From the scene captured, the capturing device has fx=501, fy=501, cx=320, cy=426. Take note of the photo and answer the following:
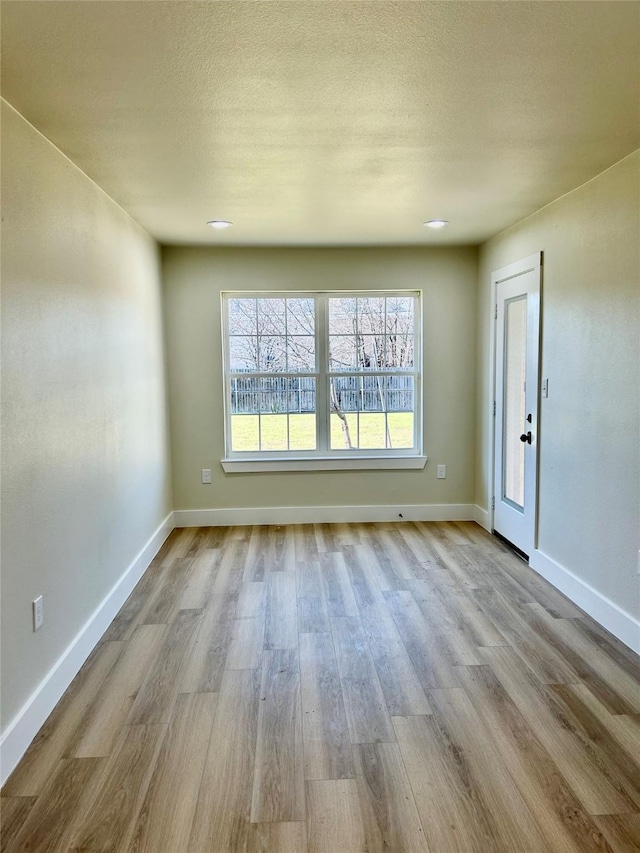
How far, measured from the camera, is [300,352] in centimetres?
447

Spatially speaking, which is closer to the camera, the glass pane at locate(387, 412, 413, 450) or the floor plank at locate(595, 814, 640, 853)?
the floor plank at locate(595, 814, 640, 853)

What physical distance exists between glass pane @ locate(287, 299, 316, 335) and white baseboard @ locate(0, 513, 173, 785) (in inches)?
90.0

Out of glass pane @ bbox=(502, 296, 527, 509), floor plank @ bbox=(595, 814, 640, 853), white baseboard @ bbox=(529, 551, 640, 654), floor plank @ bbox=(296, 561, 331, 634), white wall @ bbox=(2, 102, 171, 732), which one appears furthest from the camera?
glass pane @ bbox=(502, 296, 527, 509)

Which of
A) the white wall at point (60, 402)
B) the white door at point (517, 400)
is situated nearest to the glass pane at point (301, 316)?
the white wall at point (60, 402)

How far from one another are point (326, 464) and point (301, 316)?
4.39 feet

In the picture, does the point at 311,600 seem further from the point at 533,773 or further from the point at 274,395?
the point at 274,395

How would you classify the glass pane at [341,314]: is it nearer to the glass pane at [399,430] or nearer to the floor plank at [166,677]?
the glass pane at [399,430]

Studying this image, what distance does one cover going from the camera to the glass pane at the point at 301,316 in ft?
14.6

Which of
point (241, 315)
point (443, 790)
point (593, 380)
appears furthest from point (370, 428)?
point (443, 790)

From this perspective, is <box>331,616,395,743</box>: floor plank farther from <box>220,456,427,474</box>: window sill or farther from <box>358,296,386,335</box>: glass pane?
<box>358,296,386,335</box>: glass pane

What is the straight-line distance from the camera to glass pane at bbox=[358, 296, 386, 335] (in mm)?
4488

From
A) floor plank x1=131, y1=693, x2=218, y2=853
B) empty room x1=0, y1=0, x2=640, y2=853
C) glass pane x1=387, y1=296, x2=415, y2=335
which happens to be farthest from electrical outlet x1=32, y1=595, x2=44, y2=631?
glass pane x1=387, y1=296, x2=415, y2=335

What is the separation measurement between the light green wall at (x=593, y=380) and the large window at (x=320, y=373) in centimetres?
140

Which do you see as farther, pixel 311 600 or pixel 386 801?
pixel 311 600
